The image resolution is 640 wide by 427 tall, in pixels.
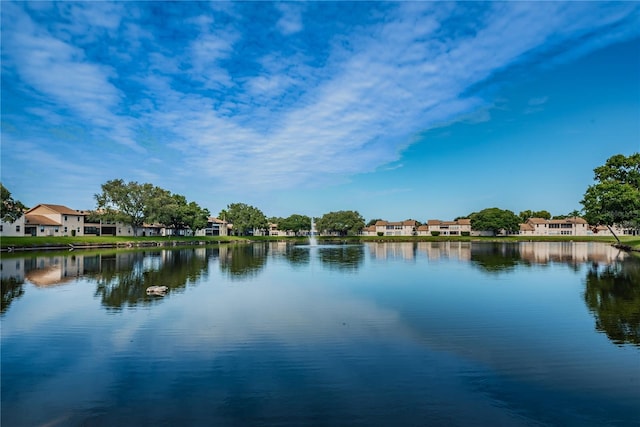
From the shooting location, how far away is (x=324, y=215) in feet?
472

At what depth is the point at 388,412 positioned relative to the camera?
771 cm

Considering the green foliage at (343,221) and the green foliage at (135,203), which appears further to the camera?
the green foliage at (343,221)

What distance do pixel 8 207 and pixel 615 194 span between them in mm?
91726

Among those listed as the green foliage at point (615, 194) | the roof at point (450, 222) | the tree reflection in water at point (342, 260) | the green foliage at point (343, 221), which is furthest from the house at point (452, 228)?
the tree reflection in water at point (342, 260)

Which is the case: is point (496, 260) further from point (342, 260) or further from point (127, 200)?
point (127, 200)

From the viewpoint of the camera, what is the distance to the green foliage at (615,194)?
2207 inches

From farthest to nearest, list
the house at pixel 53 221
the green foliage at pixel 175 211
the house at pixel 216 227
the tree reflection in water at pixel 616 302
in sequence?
the house at pixel 216 227 → the green foliage at pixel 175 211 → the house at pixel 53 221 → the tree reflection in water at pixel 616 302

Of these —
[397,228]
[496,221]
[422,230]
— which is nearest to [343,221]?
[397,228]

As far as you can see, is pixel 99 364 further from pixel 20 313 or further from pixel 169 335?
pixel 20 313

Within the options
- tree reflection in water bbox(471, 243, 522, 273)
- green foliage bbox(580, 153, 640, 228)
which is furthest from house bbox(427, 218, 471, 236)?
tree reflection in water bbox(471, 243, 522, 273)

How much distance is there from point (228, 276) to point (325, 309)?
14.3m

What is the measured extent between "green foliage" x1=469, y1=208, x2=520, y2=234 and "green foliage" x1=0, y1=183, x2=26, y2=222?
125513 mm

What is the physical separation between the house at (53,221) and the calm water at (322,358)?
68522mm

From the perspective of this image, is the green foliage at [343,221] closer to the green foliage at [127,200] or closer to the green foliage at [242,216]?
the green foliage at [242,216]
